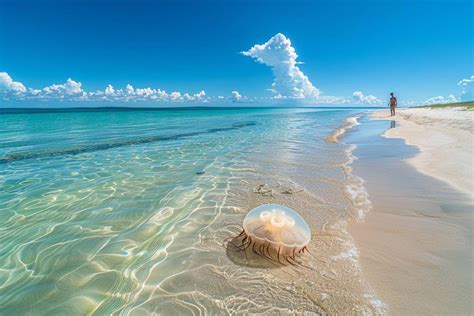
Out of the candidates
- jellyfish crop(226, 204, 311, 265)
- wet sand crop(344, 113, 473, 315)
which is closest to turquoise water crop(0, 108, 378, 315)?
jellyfish crop(226, 204, 311, 265)

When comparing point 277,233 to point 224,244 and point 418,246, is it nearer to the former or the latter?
point 224,244

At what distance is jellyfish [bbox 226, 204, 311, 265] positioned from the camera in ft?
8.74

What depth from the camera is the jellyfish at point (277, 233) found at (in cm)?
266

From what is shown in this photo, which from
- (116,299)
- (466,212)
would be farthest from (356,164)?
(116,299)

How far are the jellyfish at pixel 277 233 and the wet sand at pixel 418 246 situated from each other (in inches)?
31.4

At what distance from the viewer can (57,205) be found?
16.2ft

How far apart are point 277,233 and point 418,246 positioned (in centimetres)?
194

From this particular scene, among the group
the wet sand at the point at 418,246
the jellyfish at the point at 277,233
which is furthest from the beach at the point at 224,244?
the jellyfish at the point at 277,233

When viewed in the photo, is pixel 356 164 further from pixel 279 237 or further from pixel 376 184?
pixel 279 237

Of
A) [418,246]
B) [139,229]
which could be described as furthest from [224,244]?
[418,246]

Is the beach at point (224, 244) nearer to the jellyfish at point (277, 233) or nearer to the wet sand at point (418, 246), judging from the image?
the wet sand at point (418, 246)

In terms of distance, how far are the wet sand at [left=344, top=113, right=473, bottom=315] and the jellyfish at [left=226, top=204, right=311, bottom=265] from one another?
0.80 m

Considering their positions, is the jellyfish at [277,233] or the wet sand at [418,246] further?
the jellyfish at [277,233]

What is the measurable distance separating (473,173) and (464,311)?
477 centimetres
